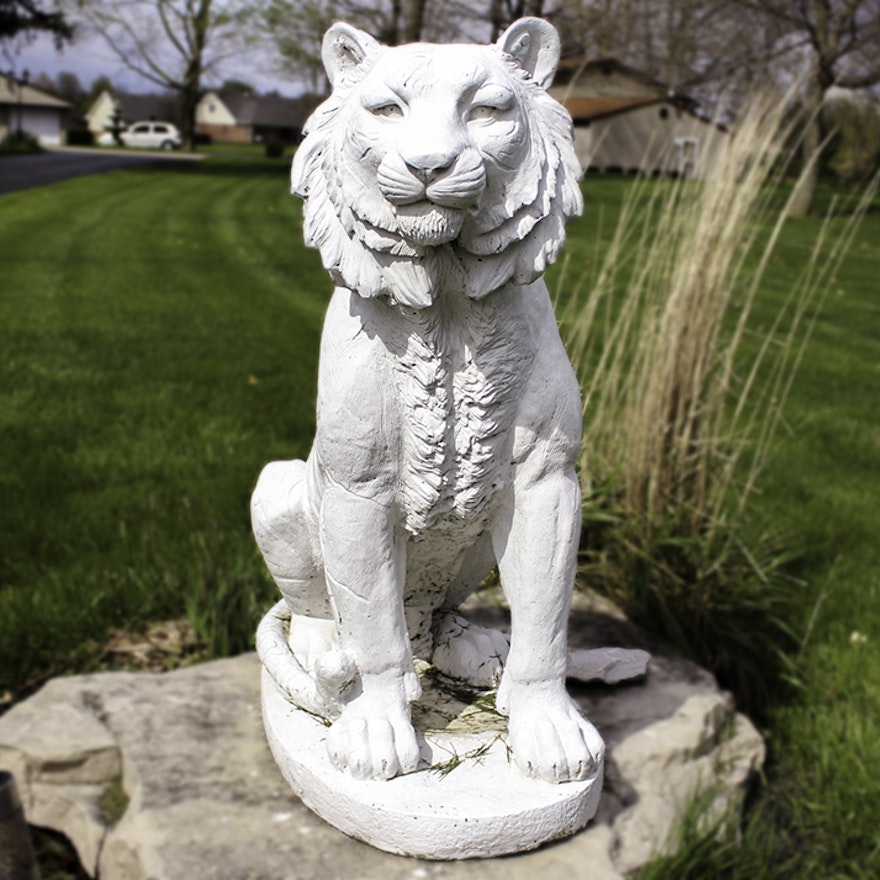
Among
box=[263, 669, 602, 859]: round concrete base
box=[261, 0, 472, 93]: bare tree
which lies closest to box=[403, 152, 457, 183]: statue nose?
box=[263, 669, 602, 859]: round concrete base

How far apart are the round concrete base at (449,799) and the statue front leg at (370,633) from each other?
0.17 ft

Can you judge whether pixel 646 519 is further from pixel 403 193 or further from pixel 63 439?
pixel 63 439

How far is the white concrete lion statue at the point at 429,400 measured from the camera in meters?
1.55

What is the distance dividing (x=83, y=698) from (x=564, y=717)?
1.31 meters

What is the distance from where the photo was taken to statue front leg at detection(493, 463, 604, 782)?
1912mm

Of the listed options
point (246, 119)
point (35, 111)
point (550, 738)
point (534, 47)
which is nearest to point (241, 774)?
point (550, 738)

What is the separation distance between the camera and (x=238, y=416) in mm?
4957

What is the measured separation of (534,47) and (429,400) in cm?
62

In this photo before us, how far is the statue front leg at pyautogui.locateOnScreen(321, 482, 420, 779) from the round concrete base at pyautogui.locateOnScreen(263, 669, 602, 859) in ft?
0.17

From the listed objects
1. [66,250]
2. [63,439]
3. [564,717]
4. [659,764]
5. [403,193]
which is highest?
[403,193]

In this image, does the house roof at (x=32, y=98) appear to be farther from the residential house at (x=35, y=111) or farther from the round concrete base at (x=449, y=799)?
the round concrete base at (x=449, y=799)

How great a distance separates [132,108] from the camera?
204 ft

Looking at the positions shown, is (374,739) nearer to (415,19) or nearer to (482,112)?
(482,112)

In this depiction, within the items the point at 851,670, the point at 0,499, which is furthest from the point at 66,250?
the point at 851,670
